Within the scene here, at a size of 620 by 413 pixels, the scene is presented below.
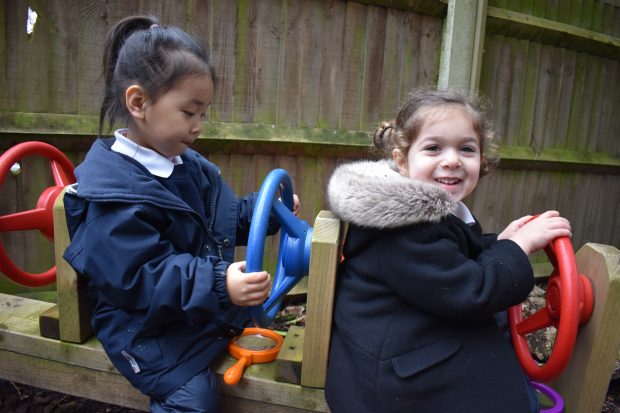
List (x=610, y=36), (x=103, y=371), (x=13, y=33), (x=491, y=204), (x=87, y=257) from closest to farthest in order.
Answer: (x=87, y=257) → (x=103, y=371) → (x=13, y=33) → (x=491, y=204) → (x=610, y=36)

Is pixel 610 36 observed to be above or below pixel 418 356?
above

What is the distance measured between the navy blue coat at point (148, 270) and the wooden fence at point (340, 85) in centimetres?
143

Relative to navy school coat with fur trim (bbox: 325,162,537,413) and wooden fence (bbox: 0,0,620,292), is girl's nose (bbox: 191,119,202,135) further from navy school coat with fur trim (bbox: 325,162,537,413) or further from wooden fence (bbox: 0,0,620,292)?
wooden fence (bbox: 0,0,620,292)

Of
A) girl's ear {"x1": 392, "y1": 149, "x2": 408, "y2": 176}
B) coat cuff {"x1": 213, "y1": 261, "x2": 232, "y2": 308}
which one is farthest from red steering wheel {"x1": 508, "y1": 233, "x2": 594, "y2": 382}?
coat cuff {"x1": 213, "y1": 261, "x2": 232, "y2": 308}

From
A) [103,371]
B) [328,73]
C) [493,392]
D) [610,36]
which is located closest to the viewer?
[493,392]

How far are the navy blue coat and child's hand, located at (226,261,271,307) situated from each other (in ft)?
0.10

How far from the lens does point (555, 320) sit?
1286 millimetres

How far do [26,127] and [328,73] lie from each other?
1866 mm

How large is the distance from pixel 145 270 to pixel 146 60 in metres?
0.64

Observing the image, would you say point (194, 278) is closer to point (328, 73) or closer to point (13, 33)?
point (13, 33)

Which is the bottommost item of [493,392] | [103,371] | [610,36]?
[103,371]

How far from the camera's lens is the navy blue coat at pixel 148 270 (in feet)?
4.23

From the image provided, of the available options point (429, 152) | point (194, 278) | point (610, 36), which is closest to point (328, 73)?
point (429, 152)

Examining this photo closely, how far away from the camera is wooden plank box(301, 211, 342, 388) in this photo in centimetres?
133
